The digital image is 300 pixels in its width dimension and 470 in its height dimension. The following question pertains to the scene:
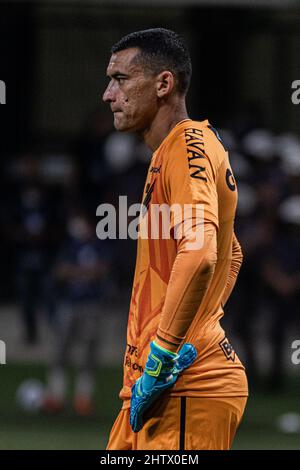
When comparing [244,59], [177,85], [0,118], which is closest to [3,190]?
[0,118]

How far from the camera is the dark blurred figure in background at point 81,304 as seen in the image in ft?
35.8

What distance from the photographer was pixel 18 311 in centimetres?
1545

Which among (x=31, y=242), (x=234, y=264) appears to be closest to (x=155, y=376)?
(x=234, y=264)

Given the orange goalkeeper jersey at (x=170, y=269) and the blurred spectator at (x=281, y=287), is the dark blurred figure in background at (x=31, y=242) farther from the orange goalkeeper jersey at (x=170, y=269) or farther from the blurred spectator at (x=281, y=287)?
the orange goalkeeper jersey at (x=170, y=269)

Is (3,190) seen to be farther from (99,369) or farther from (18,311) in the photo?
(99,369)

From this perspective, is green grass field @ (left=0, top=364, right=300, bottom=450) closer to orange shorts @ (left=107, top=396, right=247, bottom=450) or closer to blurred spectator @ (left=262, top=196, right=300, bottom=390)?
blurred spectator @ (left=262, top=196, right=300, bottom=390)

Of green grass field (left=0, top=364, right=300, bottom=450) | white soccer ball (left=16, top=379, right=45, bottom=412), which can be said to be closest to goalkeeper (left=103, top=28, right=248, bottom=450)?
green grass field (left=0, top=364, right=300, bottom=450)

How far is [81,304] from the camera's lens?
35.8 feet

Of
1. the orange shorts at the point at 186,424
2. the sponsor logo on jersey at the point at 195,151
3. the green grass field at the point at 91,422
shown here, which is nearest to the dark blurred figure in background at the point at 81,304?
the green grass field at the point at 91,422

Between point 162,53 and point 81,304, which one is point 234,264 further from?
point 81,304

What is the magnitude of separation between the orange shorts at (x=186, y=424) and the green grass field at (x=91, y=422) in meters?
4.78

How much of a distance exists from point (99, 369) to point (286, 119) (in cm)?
459

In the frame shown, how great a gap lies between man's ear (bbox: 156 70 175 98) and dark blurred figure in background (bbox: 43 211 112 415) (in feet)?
20.7

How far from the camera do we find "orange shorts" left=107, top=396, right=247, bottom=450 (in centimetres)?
A: 455
